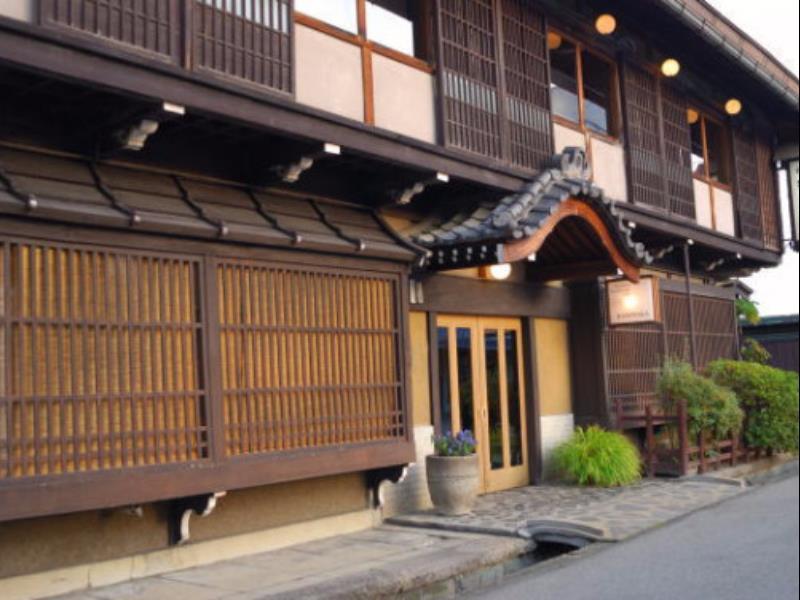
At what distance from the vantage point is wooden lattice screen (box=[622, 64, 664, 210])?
14266 mm

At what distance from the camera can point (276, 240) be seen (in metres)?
8.41

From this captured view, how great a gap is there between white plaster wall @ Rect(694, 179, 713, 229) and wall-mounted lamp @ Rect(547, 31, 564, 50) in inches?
164

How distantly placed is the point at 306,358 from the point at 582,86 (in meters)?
7.32

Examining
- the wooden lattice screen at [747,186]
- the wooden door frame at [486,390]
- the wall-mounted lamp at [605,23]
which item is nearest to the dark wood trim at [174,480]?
the wooden door frame at [486,390]

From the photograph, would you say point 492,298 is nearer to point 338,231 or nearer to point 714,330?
point 338,231

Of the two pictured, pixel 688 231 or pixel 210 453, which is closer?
pixel 210 453

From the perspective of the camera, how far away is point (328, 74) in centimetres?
907

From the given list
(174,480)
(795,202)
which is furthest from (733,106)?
(174,480)


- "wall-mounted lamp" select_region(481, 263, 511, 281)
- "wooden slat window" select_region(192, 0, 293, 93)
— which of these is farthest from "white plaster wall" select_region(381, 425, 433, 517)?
"wooden slat window" select_region(192, 0, 293, 93)

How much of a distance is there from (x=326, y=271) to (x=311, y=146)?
3.98 feet

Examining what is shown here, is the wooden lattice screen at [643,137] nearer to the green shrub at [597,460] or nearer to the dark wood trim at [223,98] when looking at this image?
the green shrub at [597,460]

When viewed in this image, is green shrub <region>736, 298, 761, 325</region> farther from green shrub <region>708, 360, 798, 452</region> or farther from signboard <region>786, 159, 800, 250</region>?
green shrub <region>708, 360, 798, 452</region>

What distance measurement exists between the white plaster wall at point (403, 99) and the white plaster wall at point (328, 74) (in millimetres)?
309

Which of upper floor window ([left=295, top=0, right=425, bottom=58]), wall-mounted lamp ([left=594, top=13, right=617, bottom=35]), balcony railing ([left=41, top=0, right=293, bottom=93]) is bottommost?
balcony railing ([left=41, top=0, right=293, bottom=93])
